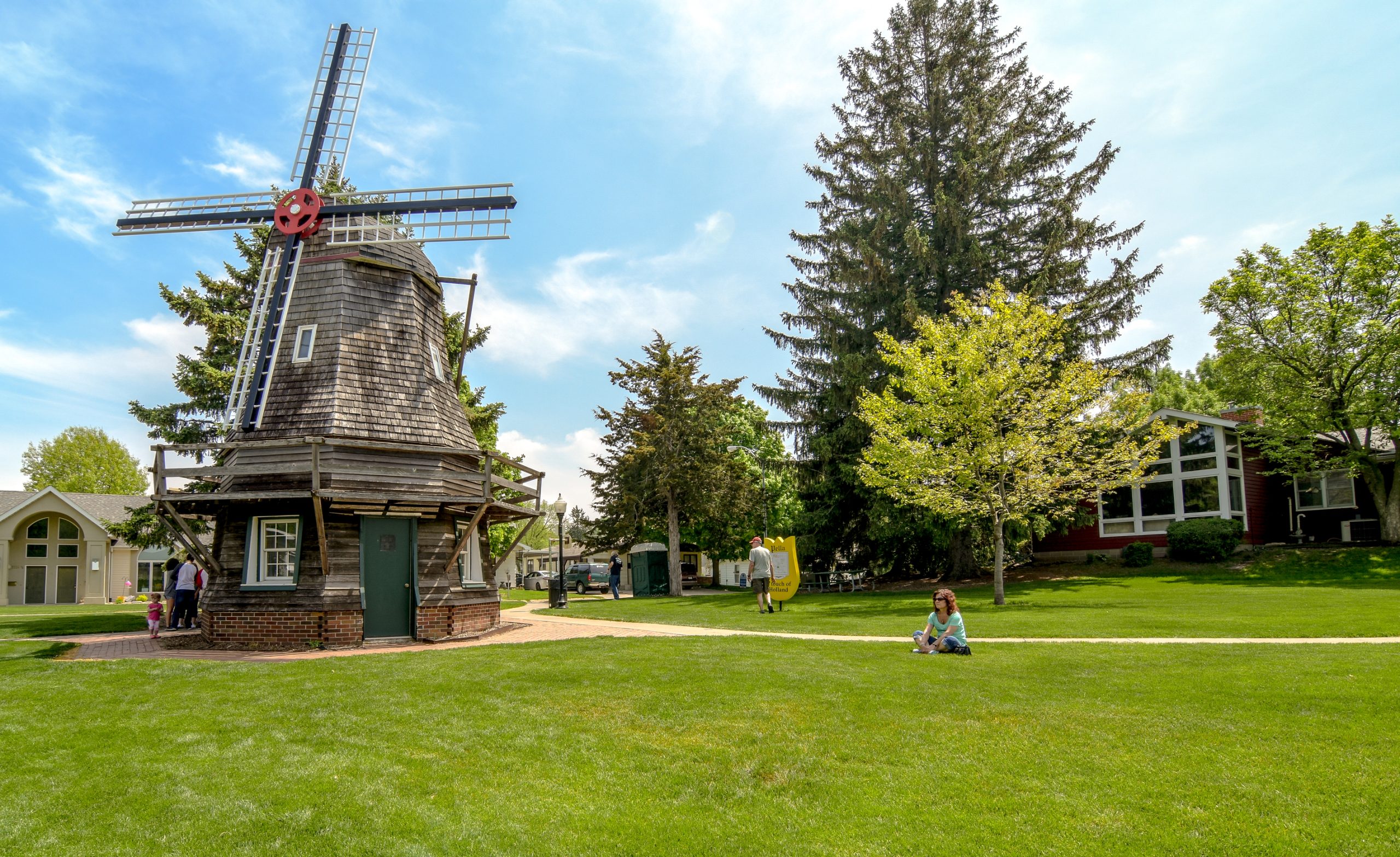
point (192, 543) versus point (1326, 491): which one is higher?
point (1326, 491)

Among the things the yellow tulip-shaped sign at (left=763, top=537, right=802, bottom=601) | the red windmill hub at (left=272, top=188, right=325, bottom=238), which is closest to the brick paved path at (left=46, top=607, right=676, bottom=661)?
the yellow tulip-shaped sign at (left=763, top=537, right=802, bottom=601)

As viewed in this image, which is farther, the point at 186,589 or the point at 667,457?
the point at 667,457

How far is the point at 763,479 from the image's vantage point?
4825cm

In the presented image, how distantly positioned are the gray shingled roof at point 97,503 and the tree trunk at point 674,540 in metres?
28.5

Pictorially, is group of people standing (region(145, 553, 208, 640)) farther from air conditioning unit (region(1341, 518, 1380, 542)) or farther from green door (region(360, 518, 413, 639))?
air conditioning unit (region(1341, 518, 1380, 542))

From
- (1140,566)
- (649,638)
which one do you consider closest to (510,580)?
(1140,566)

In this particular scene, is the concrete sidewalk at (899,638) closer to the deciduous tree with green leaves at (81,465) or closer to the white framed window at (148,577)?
the white framed window at (148,577)

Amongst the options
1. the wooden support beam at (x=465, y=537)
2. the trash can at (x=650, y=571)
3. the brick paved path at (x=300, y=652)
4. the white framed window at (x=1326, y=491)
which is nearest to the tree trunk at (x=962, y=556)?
the trash can at (x=650, y=571)

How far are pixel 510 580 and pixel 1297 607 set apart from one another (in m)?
55.4

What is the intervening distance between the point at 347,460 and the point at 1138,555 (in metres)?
28.0

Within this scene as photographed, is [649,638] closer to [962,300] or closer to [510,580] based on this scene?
[962,300]

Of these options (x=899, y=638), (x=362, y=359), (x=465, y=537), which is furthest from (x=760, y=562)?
(x=362, y=359)

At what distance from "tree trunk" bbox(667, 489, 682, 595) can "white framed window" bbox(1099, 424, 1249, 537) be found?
17.4 m

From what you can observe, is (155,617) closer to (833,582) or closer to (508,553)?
(508,553)
